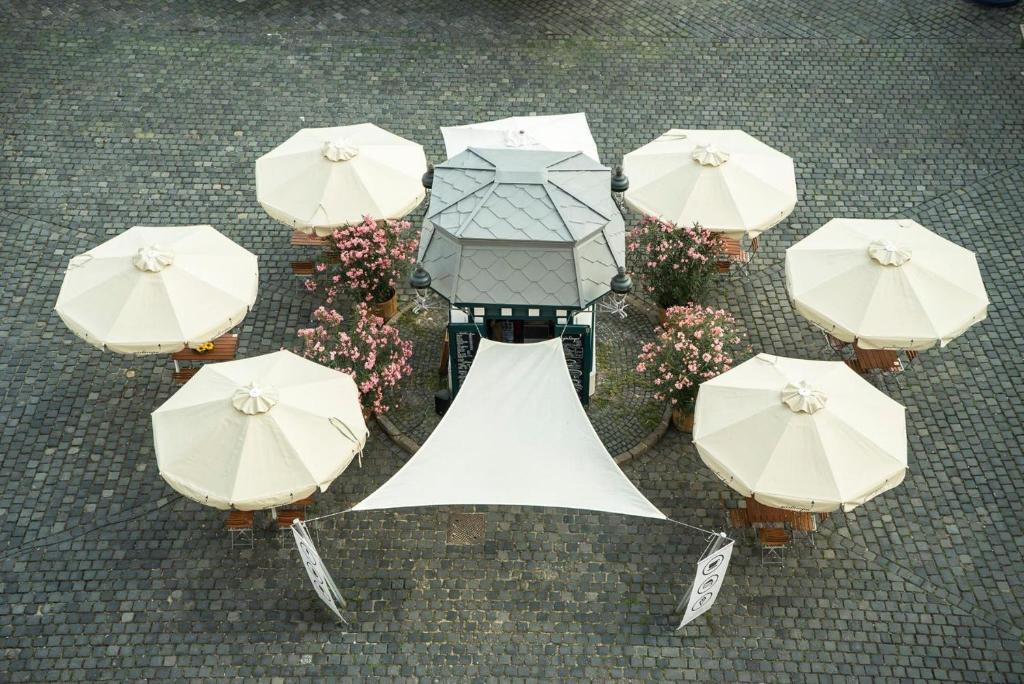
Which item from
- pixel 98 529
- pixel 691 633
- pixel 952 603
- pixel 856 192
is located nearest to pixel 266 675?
pixel 98 529

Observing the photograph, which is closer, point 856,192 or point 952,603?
point 952,603

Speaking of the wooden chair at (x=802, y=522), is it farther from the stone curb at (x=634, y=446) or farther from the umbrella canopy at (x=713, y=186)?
the umbrella canopy at (x=713, y=186)

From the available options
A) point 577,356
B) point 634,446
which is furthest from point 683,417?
point 577,356

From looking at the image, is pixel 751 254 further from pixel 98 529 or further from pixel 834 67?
pixel 98 529

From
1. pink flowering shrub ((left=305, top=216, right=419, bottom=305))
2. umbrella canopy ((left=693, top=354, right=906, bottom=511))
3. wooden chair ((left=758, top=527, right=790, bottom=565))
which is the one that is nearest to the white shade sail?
umbrella canopy ((left=693, top=354, right=906, bottom=511))

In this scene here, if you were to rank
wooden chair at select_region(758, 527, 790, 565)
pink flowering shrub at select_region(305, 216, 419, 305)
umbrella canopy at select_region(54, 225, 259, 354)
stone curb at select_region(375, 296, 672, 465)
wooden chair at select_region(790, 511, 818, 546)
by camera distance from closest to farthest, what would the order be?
wooden chair at select_region(758, 527, 790, 565)
wooden chair at select_region(790, 511, 818, 546)
umbrella canopy at select_region(54, 225, 259, 354)
stone curb at select_region(375, 296, 672, 465)
pink flowering shrub at select_region(305, 216, 419, 305)

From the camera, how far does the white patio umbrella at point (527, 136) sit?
47.4ft

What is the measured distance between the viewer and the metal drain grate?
1283cm

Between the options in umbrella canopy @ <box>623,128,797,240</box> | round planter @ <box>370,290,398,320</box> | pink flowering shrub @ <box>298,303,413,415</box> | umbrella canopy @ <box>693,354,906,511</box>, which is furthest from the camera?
round planter @ <box>370,290,398,320</box>

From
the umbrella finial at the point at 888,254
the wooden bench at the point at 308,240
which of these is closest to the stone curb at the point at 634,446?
the wooden bench at the point at 308,240

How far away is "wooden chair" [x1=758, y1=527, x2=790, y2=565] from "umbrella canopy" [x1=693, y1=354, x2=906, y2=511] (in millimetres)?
1027

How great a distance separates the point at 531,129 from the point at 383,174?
2259 millimetres

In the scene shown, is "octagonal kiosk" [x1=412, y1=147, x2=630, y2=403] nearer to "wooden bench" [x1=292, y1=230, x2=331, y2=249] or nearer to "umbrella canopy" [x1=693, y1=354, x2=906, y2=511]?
"umbrella canopy" [x1=693, y1=354, x2=906, y2=511]

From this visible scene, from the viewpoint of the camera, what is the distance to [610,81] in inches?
767
